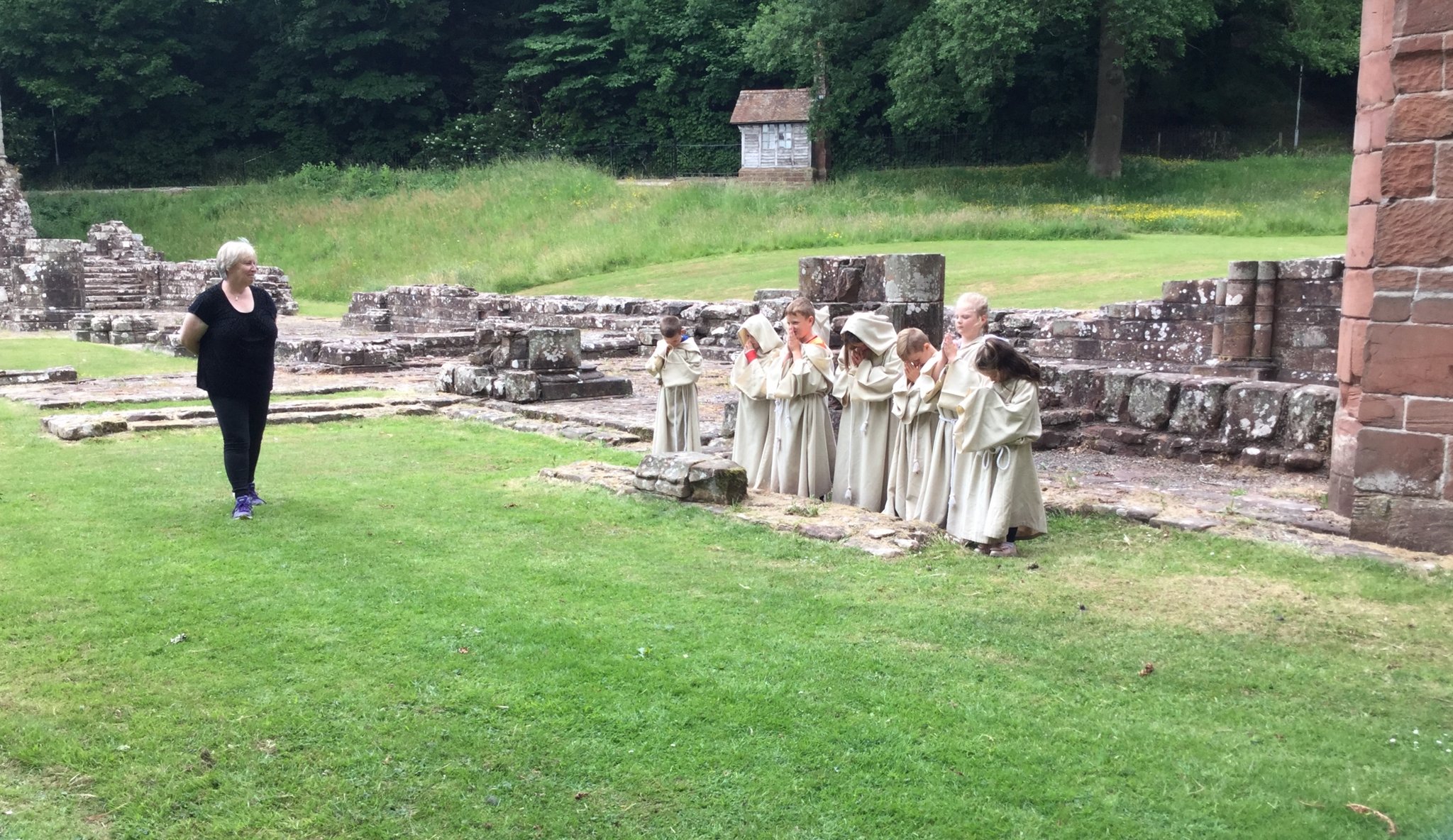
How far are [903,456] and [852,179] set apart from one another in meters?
29.1

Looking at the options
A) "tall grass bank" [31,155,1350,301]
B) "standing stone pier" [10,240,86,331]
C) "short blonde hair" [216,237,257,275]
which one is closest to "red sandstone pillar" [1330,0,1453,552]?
"short blonde hair" [216,237,257,275]

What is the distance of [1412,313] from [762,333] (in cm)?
440

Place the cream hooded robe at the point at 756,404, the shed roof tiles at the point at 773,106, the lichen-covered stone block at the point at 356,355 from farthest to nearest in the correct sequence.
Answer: the shed roof tiles at the point at 773,106, the lichen-covered stone block at the point at 356,355, the cream hooded robe at the point at 756,404

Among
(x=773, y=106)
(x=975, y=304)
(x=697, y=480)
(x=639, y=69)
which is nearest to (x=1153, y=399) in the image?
(x=975, y=304)

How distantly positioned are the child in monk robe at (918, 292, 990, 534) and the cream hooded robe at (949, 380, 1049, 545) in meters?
0.13

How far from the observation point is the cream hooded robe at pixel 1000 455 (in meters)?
7.05

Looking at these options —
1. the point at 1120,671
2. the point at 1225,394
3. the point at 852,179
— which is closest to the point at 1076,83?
the point at 852,179

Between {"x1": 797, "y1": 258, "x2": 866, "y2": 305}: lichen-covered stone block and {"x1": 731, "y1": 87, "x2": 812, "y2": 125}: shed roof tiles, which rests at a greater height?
{"x1": 731, "y1": 87, "x2": 812, "y2": 125}: shed roof tiles

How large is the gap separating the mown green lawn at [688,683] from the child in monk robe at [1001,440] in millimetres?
253

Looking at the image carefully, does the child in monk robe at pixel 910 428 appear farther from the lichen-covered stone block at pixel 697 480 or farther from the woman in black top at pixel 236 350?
the woman in black top at pixel 236 350

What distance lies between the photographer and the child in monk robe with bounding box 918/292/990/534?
291 inches

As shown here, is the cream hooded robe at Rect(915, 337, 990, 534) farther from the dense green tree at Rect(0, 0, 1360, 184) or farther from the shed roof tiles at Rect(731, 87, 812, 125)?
the shed roof tiles at Rect(731, 87, 812, 125)

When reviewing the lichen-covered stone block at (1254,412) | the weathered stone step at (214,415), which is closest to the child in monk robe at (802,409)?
the lichen-covered stone block at (1254,412)

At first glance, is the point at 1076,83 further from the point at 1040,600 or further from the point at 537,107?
the point at 1040,600
